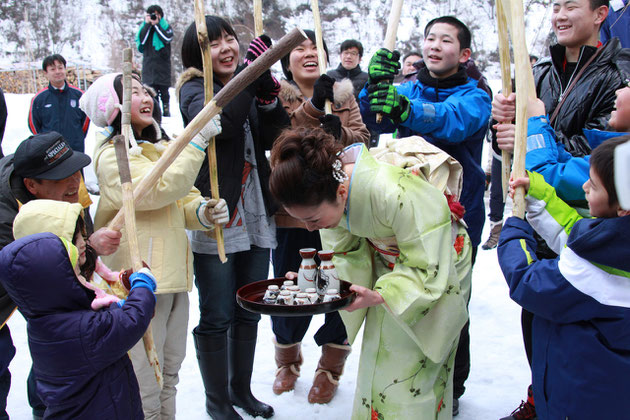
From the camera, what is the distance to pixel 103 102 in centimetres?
208

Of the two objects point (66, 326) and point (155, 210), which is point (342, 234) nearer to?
point (155, 210)

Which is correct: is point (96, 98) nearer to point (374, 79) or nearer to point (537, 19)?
point (374, 79)

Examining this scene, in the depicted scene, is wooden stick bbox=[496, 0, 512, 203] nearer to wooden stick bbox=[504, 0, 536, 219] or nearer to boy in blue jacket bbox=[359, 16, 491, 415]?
wooden stick bbox=[504, 0, 536, 219]

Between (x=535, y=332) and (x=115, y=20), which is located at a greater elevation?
(x=115, y=20)

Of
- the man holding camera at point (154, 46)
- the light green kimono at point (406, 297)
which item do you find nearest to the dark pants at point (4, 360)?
the light green kimono at point (406, 297)

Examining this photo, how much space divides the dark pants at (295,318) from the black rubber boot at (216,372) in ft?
1.46

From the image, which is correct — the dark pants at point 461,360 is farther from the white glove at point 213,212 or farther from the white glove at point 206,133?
the white glove at point 206,133

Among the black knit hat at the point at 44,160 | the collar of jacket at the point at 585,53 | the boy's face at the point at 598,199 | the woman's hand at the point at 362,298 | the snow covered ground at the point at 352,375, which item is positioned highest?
the collar of jacket at the point at 585,53

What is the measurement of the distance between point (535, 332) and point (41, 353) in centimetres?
159

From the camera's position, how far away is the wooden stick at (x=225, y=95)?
170 centimetres

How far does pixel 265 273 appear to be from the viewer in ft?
8.55

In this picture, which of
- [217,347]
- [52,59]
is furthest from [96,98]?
[52,59]

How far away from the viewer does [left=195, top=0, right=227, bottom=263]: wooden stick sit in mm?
1950

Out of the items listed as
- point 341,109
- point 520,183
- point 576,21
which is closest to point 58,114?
point 341,109
